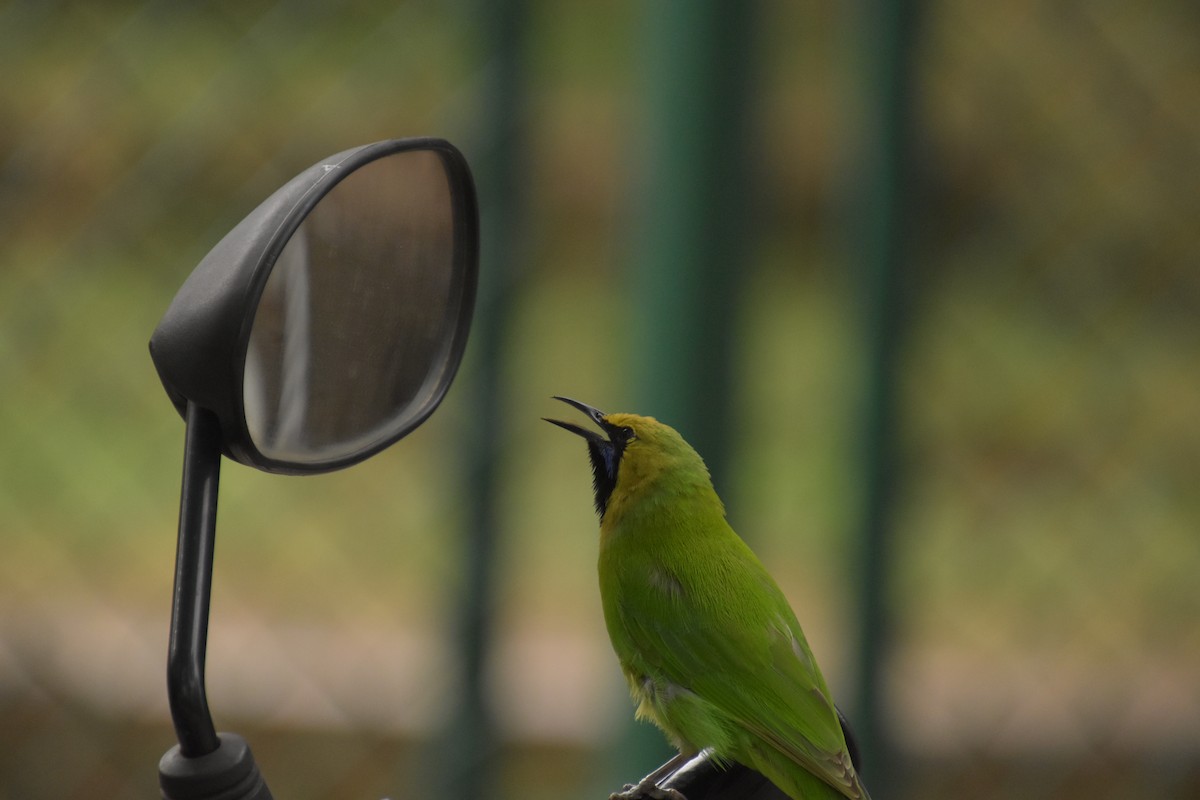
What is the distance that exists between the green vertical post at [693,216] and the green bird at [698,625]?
451 mm

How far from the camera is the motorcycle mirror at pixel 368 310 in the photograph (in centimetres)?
73

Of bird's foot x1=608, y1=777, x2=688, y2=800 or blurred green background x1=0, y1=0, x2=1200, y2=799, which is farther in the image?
blurred green background x1=0, y1=0, x2=1200, y2=799

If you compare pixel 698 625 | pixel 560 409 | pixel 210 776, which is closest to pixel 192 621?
pixel 210 776

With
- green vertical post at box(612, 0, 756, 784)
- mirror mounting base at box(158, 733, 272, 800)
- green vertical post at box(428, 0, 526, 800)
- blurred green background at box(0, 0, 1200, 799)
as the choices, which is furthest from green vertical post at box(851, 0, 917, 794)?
mirror mounting base at box(158, 733, 272, 800)

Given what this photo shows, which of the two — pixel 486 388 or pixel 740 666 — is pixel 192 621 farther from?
pixel 486 388

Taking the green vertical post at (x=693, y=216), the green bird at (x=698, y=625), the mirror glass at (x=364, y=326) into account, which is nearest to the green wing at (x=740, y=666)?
the green bird at (x=698, y=625)

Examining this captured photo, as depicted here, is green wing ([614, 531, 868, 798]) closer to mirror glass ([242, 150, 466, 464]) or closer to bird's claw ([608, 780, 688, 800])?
bird's claw ([608, 780, 688, 800])

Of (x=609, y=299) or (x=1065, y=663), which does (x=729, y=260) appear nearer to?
(x=609, y=299)

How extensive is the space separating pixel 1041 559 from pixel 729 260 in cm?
100

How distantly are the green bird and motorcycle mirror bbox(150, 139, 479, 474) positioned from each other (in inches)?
3.9

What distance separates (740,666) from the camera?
2.77ft

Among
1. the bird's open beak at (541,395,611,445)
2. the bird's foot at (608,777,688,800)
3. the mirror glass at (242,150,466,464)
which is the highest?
the mirror glass at (242,150,466,464)

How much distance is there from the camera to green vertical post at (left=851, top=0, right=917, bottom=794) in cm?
158

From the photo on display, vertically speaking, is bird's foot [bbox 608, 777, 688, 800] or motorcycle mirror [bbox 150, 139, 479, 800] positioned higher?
motorcycle mirror [bbox 150, 139, 479, 800]
